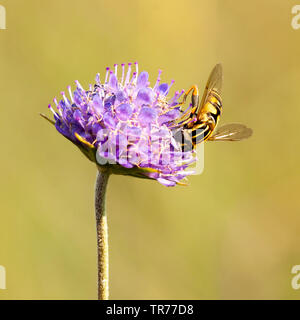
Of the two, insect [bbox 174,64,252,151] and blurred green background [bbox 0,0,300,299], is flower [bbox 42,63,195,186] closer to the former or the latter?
insect [bbox 174,64,252,151]

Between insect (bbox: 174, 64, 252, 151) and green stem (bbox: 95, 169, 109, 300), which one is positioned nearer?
green stem (bbox: 95, 169, 109, 300)

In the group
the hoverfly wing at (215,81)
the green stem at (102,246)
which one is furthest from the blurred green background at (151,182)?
the green stem at (102,246)

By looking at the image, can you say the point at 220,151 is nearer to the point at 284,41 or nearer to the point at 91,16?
the point at 284,41

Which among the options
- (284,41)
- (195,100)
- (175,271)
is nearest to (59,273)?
(175,271)

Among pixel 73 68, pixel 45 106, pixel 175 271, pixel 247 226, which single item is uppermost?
pixel 73 68

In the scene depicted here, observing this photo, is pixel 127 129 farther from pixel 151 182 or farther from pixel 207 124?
pixel 151 182

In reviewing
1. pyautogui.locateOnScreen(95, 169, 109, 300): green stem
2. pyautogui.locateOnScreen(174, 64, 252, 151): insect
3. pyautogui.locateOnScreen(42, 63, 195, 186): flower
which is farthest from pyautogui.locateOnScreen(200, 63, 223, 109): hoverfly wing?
pyautogui.locateOnScreen(95, 169, 109, 300): green stem

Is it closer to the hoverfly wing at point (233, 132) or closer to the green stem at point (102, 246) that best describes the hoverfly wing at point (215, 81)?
the hoverfly wing at point (233, 132)
